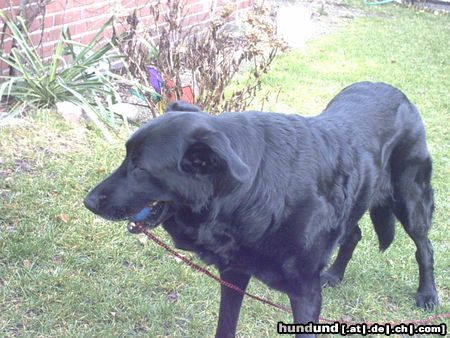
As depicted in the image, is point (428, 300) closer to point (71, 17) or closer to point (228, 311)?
point (228, 311)

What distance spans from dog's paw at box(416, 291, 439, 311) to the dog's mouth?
192 cm

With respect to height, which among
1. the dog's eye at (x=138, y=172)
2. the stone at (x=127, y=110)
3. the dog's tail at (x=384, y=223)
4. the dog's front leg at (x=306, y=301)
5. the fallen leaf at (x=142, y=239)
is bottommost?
the stone at (x=127, y=110)

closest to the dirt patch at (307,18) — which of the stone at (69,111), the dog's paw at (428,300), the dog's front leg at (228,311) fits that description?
the stone at (69,111)

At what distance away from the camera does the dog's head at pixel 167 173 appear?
2475 millimetres

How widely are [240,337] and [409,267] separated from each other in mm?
1374

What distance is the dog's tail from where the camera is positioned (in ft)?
12.5

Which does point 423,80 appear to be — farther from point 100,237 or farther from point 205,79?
point 100,237

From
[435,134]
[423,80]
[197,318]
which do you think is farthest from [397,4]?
[197,318]

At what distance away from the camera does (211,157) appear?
95.2 inches

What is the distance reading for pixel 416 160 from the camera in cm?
356

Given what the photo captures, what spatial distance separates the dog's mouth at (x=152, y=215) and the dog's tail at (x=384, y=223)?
5.37 ft

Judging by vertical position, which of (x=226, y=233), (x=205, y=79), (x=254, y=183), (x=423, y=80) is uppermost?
(x=254, y=183)

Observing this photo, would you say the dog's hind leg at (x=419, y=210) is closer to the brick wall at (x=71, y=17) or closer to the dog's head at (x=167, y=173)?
the dog's head at (x=167, y=173)

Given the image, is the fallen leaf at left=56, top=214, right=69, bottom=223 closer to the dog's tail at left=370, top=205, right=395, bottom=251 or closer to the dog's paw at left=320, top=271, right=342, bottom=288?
the dog's paw at left=320, top=271, right=342, bottom=288
